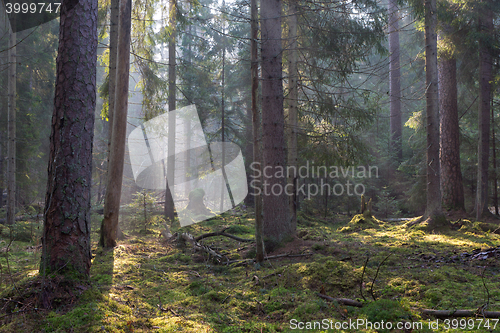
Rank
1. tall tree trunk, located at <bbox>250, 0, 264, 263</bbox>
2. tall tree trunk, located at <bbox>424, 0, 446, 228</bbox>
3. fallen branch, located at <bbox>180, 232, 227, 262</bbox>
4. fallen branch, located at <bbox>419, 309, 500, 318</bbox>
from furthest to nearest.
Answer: tall tree trunk, located at <bbox>424, 0, 446, 228</bbox>
fallen branch, located at <bbox>180, 232, 227, 262</bbox>
tall tree trunk, located at <bbox>250, 0, 264, 263</bbox>
fallen branch, located at <bbox>419, 309, 500, 318</bbox>

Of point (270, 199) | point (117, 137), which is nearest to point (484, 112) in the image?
point (270, 199)

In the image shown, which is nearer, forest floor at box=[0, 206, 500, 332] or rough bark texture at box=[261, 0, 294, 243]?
forest floor at box=[0, 206, 500, 332]

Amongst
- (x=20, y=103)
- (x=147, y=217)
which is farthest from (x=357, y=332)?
(x=20, y=103)

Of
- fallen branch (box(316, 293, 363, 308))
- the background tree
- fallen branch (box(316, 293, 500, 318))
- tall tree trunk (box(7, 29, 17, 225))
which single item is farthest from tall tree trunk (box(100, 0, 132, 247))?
the background tree

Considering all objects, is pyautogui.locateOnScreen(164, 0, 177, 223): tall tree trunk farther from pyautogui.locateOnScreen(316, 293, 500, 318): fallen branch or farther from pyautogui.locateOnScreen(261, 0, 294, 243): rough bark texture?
pyautogui.locateOnScreen(316, 293, 500, 318): fallen branch

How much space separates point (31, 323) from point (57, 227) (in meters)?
1.02

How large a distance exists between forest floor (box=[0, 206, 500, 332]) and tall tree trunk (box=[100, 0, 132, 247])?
667 millimetres

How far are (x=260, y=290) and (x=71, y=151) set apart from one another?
10.8ft

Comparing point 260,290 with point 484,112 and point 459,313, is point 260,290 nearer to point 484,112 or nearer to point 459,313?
point 459,313

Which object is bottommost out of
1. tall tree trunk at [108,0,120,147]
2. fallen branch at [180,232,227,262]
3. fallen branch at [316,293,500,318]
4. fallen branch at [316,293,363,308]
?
fallen branch at [180,232,227,262]

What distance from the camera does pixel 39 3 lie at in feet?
30.7

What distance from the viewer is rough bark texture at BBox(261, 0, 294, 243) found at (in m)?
7.17

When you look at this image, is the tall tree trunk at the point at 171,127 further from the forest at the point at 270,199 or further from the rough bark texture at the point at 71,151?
the rough bark texture at the point at 71,151

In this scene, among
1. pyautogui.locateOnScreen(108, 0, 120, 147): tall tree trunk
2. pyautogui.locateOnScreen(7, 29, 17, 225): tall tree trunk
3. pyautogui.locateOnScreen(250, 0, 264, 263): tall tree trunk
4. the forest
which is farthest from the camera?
pyautogui.locateOnScreen(7, 29, 17, 225): tall tree trunk
